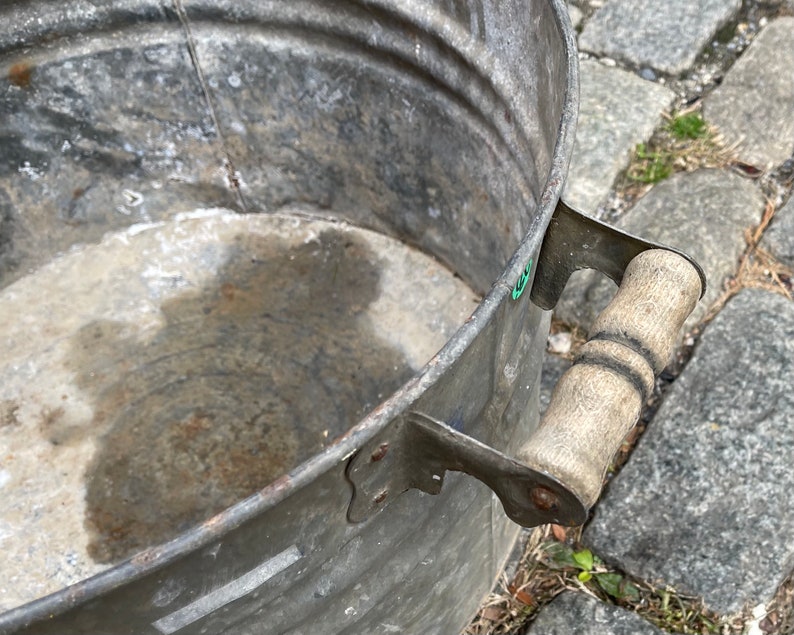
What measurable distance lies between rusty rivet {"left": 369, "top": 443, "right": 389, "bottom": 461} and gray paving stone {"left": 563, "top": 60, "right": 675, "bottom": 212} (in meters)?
1.11

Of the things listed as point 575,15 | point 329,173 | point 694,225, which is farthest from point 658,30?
point 329,173

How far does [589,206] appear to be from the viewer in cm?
181

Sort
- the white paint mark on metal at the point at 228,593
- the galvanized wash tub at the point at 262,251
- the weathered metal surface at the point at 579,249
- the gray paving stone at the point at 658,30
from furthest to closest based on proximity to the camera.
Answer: the gray paving stone at the point at 658,30 → the galvanized wash tub at the point at 262,251 → the weathered metal surface at the point at 579,249 → the white paint mark on metal at the point at 228,593

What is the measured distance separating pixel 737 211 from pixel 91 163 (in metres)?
1.24

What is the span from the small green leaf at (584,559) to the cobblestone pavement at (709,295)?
17 millimetres

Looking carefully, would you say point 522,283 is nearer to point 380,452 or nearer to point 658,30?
point 380,452

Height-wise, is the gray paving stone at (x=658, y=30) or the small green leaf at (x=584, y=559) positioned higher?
the gray paving stone at (x=658, y=30)

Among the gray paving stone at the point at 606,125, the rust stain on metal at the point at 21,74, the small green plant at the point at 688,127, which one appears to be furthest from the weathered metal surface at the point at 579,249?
the rust stain on metal at the point at 21,74

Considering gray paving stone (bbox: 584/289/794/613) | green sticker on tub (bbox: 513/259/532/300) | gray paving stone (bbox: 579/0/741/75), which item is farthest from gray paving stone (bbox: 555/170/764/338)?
green sticker on tub (bbox: 513/259/532/300)

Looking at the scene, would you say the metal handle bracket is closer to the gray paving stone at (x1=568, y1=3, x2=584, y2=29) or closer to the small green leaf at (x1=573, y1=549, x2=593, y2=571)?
the small green leaf at (x1=573, y1=549, x2=593, y2=571)

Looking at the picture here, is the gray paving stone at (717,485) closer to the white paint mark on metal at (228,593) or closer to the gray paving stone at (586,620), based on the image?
the gray paving stone at (586,620)

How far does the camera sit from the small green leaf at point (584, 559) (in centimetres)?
142

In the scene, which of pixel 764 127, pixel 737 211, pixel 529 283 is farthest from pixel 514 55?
pixel 764 127

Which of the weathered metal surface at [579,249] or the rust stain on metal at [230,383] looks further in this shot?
the rust stain on metal at [230,383]
